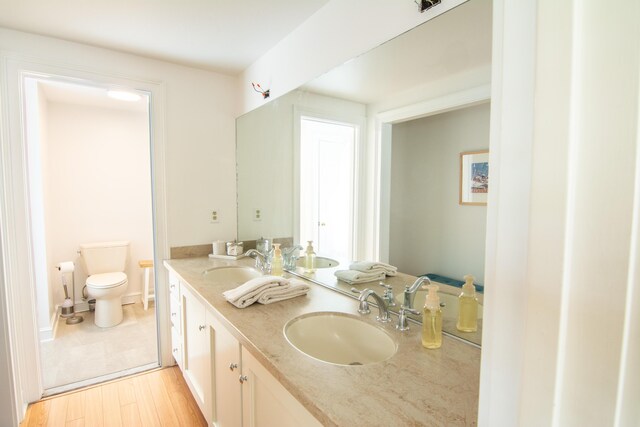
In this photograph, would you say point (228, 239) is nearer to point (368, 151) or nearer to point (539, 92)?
point (368, 151)

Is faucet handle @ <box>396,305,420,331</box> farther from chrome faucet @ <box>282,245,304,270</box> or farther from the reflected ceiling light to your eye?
the reflected ceiling light

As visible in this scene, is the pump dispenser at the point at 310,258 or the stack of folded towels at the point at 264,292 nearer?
the stack of folded towels at the point at 264,292

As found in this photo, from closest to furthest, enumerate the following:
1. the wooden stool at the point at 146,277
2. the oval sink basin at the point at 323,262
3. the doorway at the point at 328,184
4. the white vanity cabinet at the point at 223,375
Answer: the white vanity cabinet at the point at 223,375 → the doorway at the point at 328,184 → the oval sink basin at the point at 323,262 → the wooden stool at the point at 146,277

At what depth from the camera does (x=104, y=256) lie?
3479 mm

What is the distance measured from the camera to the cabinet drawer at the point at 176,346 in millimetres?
2227

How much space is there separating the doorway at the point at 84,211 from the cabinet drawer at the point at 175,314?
45cm

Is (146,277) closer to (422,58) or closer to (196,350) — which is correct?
(196,350)

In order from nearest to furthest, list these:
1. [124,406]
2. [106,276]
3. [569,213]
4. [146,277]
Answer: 1. [569,213]
2. [124,406]
3. [106,276]
4. [146,277]

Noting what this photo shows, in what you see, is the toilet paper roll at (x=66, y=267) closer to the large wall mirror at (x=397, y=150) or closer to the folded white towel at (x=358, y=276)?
the large wall mirror at (x=397, y=150)

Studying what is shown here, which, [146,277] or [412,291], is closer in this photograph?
[412,291]

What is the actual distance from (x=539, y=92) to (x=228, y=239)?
8.66ft

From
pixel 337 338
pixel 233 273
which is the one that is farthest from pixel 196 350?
pixel 337 338

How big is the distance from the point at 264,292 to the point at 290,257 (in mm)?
639

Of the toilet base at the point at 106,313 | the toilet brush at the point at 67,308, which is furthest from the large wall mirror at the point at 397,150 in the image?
the toilet brush at the point at 67,308
